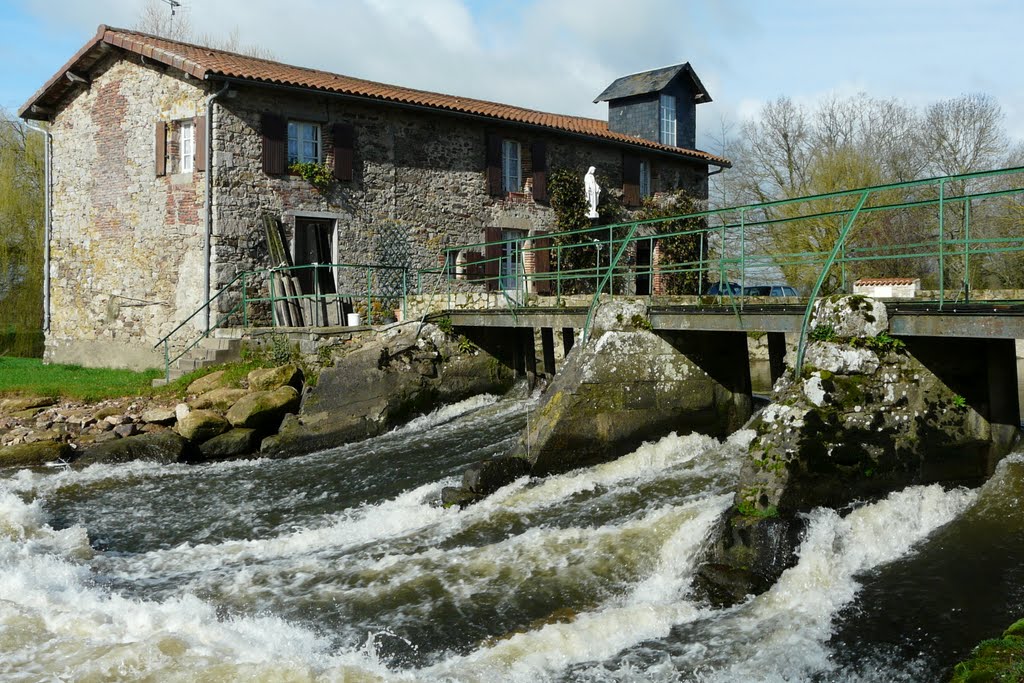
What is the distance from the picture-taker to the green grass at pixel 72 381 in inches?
555

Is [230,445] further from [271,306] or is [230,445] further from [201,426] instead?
[271,306]

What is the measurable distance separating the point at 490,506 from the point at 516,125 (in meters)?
12.7

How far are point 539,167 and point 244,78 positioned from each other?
7.25m

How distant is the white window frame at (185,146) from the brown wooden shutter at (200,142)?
41 cm

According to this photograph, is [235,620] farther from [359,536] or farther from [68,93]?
[68,93]

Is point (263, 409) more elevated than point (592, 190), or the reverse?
point (592, 190)

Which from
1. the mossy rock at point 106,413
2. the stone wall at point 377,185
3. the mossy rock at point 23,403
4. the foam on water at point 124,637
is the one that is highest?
the stone wall at point 377,185

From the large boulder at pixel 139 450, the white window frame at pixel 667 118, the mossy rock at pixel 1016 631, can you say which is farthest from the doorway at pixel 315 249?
the mossy rock at pixel 1016 631

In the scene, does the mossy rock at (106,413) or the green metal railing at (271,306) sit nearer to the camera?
the mossy rock at (106,413)

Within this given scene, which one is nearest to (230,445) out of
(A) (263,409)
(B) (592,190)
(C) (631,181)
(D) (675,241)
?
(A) (263,409)

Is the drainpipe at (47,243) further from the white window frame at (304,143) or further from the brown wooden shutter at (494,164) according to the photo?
the brown wooden shutter at (494,164)

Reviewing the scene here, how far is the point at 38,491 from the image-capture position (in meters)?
10.4

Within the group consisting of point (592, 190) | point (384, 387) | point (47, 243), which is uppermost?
point (592, 190)

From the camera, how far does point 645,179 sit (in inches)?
899
